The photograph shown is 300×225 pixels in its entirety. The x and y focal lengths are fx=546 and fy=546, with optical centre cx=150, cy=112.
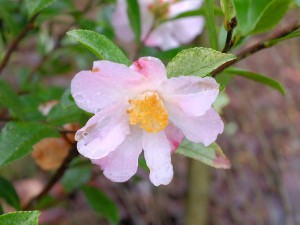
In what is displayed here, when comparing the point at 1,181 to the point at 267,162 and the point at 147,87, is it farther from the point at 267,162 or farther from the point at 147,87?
the point at 267,162

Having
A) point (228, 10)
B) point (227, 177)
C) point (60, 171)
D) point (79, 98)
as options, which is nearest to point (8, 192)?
point (60, 171)

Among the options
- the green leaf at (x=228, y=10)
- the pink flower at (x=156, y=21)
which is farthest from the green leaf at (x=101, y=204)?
the green leaf at (x=228, y=10)

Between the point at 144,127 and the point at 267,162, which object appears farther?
the point at 267,162

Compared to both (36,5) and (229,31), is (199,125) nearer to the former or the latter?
(229,31)

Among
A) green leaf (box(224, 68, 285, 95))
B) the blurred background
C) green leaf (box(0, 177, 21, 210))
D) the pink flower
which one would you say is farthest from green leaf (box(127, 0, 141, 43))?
the blurred background

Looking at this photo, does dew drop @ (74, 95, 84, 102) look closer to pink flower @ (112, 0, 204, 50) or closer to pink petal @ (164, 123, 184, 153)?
pink petal @ (164, 123, 184, 153)

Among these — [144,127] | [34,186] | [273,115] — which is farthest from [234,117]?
[144,127]

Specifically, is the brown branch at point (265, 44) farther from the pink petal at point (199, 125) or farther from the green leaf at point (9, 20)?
the green leaf at point (9, 20)
